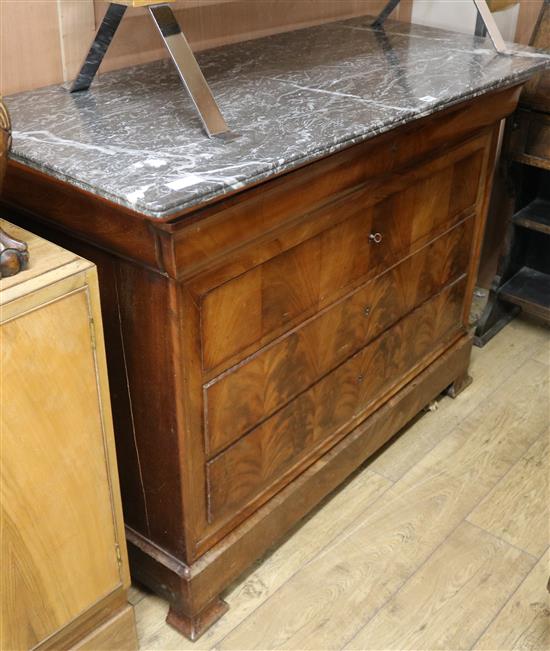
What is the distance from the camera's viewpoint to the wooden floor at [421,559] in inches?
66.5

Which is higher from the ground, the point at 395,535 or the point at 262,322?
the point at 262,322

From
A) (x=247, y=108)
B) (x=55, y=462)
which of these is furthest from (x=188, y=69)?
(x=55, y=462)

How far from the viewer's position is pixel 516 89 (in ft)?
6.59

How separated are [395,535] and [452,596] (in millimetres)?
209

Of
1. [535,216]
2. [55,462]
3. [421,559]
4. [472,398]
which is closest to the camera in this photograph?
[55,462]

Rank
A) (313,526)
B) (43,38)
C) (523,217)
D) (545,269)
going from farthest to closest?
(545,269), (523,217), (313,526), (43,38)

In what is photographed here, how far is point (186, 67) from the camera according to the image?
1.38 meters

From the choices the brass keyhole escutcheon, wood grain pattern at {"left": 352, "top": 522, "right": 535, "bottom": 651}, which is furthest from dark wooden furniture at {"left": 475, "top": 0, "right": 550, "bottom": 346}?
wood grain pattern at {"left": 352, "top": 522, "right": 535, "bottom": 651}

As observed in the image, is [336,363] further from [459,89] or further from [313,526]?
[459,89]

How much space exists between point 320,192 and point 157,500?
0.68 meters

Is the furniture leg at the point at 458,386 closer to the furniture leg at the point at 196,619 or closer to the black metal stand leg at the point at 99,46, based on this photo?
the furniture leg at the point at 196,619

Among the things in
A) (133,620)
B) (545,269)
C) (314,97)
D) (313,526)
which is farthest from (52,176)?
(545,269)

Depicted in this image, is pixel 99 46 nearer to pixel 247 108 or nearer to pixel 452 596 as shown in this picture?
pixel 247 108

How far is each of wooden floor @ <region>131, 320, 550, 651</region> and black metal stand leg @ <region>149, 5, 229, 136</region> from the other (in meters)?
1.01
